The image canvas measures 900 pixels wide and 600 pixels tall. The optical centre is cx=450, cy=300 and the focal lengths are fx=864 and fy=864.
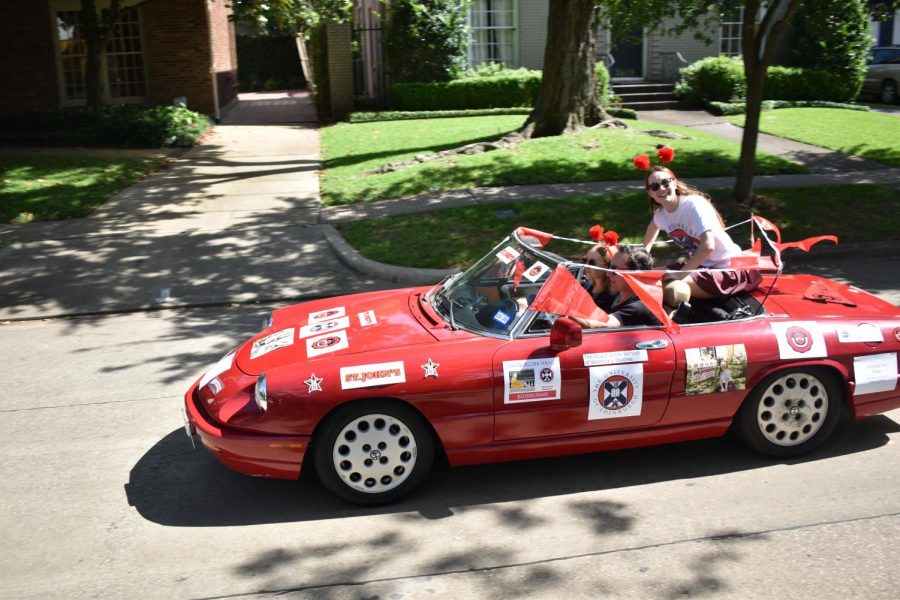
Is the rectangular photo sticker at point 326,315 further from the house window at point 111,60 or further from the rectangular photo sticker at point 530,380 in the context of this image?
the house window at point 111,60

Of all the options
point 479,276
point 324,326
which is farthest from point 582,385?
point 324,326

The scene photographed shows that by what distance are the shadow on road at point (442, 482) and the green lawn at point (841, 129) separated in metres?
10.5

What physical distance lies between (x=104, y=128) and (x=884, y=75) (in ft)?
66.8

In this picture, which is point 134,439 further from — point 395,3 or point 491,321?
point 395,3

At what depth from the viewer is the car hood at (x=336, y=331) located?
4926 millimetres

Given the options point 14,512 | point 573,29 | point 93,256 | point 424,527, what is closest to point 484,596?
point 424,527

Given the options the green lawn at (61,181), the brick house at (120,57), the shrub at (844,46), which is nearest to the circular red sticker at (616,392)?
the green lawn at (61,181)

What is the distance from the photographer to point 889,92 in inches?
942

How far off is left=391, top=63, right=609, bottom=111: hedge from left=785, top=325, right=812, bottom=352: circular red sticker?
57.3 ft

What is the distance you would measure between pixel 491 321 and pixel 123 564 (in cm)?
236

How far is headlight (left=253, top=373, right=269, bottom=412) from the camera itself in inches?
182

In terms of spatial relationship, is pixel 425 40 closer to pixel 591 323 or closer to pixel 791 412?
pixel 591 323

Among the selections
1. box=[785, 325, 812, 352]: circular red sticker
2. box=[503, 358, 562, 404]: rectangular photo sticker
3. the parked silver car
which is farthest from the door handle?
the parked silver car

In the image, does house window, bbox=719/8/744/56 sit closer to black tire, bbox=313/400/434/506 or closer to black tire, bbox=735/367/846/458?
black tire, bbox=735/367/846/458
